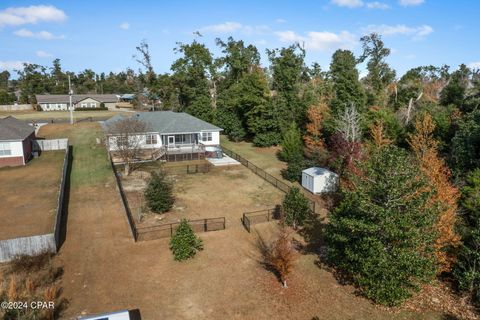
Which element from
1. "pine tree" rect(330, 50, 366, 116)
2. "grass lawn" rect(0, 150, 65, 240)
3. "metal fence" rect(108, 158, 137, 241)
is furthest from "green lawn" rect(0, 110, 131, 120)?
"pine tree" rect(330, 50, 366, 116)

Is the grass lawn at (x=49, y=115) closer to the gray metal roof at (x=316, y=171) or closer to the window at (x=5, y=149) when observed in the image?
the window at (x=5, y=149)

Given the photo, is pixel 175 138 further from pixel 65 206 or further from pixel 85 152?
pixel 65 206

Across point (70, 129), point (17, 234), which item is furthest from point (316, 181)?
point (70, 129)

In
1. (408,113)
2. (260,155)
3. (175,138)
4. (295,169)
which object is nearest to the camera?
(295,169)

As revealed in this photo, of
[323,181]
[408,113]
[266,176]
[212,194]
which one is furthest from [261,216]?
[408,113]

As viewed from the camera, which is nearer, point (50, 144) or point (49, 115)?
point (50, 144)

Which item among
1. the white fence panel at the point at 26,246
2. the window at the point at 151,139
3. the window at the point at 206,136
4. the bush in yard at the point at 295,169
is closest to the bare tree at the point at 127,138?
the window at the point at 151,139
